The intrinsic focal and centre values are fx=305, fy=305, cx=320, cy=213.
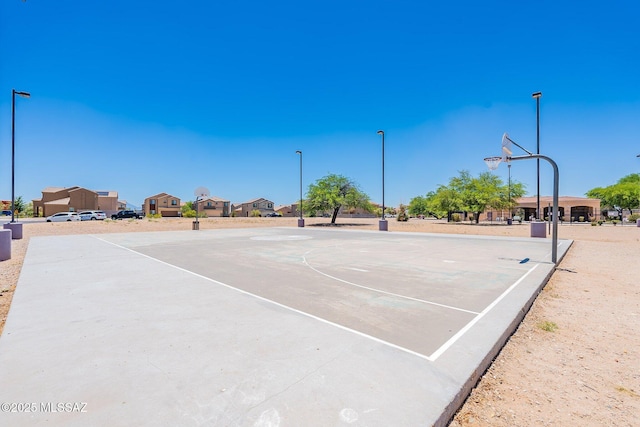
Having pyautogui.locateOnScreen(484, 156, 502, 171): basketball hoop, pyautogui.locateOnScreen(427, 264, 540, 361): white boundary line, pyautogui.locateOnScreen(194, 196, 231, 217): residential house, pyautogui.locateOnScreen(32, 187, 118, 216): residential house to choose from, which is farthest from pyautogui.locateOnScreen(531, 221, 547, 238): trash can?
pyautogui.locateOnScreen(194, 196, 231, 217): residential house

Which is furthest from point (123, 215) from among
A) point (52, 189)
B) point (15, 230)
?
point (15, 230)

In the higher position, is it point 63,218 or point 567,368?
point 63,218

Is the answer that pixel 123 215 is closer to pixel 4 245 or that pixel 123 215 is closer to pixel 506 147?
pixel 4 245

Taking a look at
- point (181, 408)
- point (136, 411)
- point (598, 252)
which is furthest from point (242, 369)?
point (598, 252)

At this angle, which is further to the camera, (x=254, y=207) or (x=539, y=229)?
(x=254, y=207)

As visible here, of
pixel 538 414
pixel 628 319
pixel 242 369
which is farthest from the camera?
pixel 628 319

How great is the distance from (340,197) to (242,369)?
4035 cm

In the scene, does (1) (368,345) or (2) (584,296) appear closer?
(1) (368,345)

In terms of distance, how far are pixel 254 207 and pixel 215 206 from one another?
15857mm

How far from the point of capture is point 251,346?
3822 mm

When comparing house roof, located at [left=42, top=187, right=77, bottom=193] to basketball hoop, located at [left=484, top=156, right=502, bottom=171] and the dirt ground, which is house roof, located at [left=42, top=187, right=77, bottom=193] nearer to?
the dirt ground

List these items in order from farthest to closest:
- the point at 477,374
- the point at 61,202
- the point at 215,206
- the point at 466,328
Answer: the point at 215,206 < the point at 61,202 < the point at 466,328 < the point at 477,374

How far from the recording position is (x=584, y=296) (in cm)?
672

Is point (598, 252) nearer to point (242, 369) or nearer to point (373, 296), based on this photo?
point (373, 296)
